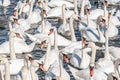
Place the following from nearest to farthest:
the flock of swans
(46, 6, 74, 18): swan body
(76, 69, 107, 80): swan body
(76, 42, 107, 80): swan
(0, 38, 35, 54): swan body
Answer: (76, 42, 107, 80): swan < (76, 69, 107, 80): swan body < the flock of swans < (0, 38, 35, 54): swan body < (46, 6, 74, 18): swan body

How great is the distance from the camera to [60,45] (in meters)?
26.5

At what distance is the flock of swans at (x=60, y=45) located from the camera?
2133cm

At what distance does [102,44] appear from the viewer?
27359 millimetres

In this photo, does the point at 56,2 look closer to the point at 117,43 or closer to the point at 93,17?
the point at 93,17

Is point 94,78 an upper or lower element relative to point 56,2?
lower

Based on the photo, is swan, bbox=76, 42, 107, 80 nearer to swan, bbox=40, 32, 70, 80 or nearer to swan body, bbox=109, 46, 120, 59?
swan, bbox=40, 32, 70, 80

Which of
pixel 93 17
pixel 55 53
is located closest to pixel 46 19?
pixel 93 17

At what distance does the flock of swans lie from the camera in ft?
70.0

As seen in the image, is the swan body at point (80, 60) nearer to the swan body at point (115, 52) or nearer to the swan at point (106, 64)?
the swan at point (106, 64)

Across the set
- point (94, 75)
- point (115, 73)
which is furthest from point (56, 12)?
point (115, 73)

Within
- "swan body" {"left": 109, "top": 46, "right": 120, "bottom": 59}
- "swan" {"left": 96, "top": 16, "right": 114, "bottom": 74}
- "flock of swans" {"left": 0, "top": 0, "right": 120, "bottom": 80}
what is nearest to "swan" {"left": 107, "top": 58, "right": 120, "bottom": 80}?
"flock of swans" {"left": 0, "top": 0, "right": 120, "bottom": 80}

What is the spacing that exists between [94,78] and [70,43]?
534 cm

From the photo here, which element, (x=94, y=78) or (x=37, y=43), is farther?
(x=37, y=43)

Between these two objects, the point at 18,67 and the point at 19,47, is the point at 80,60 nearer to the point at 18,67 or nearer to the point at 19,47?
the point at 18,67
